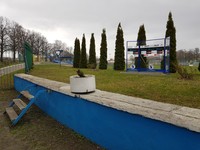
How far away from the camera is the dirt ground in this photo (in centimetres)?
315

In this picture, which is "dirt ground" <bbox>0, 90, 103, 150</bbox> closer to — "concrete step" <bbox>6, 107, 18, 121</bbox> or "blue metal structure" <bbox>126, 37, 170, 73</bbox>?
"concrete step" <bbox>6, 107, 18, 121</bbox>

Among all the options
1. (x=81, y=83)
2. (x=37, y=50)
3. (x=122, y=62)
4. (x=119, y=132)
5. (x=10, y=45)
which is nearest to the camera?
(x=119, y=132)

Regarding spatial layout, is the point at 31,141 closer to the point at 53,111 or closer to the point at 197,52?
the point at 53,111

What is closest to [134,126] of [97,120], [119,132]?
[119,132]

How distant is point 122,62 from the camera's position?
20125 millimetres

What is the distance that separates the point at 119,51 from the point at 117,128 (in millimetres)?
18174

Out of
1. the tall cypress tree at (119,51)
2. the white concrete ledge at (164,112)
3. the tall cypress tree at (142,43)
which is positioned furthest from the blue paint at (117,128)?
the tall cypress tree at (119,51)

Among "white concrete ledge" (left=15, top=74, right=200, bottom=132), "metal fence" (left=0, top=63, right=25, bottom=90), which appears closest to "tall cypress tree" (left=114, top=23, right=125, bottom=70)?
"metal fence" (left=0, top=63, right=25, bottom=90)

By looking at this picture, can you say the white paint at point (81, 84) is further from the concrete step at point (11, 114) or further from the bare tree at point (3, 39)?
the bare tree at point (3, 39)

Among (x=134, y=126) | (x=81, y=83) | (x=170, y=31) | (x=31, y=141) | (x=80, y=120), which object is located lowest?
(x=31, y=141)

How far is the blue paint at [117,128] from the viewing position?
1886 millimetres

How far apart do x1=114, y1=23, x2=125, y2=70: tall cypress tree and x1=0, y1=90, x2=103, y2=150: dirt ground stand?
52.3ft

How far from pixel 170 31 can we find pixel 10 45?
43973 millimetres

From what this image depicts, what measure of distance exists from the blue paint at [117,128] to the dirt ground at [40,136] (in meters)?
0.15
